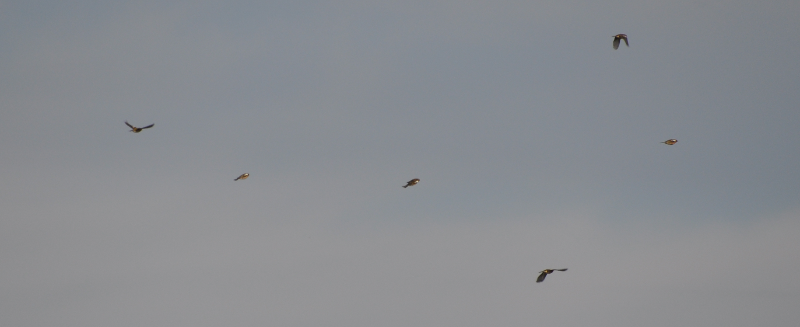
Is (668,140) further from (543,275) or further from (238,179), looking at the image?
(238,179)

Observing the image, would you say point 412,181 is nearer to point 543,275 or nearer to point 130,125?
point 543,275

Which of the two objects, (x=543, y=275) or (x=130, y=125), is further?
(x=130, y=125)

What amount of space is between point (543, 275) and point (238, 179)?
103 feet

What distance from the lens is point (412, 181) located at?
126m

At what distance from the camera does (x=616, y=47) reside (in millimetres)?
124438

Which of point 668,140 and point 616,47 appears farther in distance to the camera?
point 668,140

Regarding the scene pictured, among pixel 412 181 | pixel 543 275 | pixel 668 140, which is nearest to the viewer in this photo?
pixel 543 275

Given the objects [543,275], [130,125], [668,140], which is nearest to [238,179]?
[130,125]

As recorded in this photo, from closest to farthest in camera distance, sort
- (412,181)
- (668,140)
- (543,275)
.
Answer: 1. (543,275)
2. (412,181)
3. (668,140)

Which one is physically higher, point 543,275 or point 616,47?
point 616,47

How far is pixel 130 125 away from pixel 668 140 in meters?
54.7

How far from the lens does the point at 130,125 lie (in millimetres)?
130125

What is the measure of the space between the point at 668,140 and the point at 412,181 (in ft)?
91.8

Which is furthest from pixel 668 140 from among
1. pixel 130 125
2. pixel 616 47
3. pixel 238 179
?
pixel 130 125
